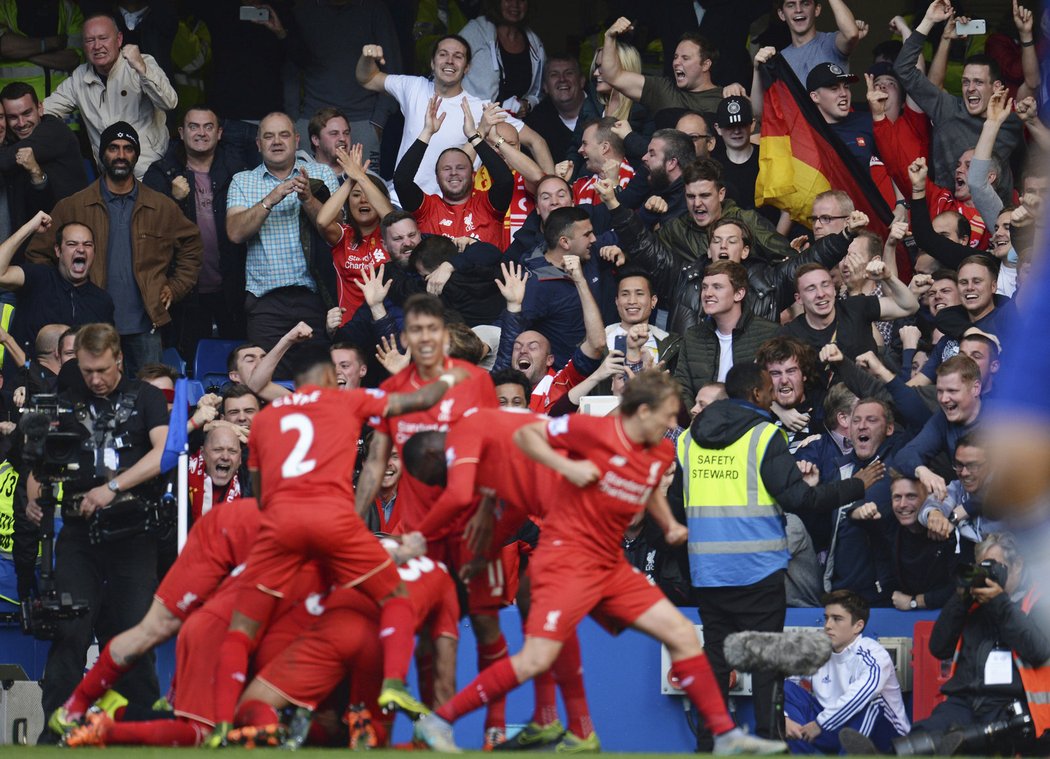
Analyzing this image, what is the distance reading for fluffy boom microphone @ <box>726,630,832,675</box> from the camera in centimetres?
789

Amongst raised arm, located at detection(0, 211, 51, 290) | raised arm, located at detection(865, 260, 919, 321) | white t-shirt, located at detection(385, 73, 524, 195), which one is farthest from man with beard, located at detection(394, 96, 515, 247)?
raised arm, located at detection(865, 260, 919, 321)

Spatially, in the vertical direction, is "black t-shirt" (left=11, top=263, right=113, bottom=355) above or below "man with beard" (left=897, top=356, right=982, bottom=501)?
above

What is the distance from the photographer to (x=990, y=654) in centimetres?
895

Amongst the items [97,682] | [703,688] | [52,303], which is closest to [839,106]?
[52,303]

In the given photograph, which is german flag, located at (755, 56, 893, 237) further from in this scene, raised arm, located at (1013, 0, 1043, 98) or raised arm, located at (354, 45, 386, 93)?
raised arm, located at (354, 45, 386, 93)

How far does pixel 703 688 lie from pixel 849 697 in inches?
94.5

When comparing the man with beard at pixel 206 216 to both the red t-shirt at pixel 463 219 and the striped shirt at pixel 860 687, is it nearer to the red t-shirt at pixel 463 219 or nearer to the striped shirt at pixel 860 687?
the red t-shirt at pixel 463 219

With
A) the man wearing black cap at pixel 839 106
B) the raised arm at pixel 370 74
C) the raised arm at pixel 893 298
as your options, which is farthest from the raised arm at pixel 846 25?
the raised arm at pixel 370 74

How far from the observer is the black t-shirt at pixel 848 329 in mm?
10992

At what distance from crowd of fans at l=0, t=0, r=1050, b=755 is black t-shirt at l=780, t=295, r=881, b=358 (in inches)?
1.0

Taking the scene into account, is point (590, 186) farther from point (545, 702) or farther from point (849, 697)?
point (545, 702)

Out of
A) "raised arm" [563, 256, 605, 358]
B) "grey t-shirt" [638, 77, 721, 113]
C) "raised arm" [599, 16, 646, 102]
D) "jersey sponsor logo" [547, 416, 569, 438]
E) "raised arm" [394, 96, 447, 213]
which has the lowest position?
"jersey sponsor logo" [547, 416, 569, 438]

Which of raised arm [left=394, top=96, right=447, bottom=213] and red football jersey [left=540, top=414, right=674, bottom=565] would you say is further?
raised arm [left=394, top=96, right=447, bottom=213]

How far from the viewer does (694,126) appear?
12586 millimetres
